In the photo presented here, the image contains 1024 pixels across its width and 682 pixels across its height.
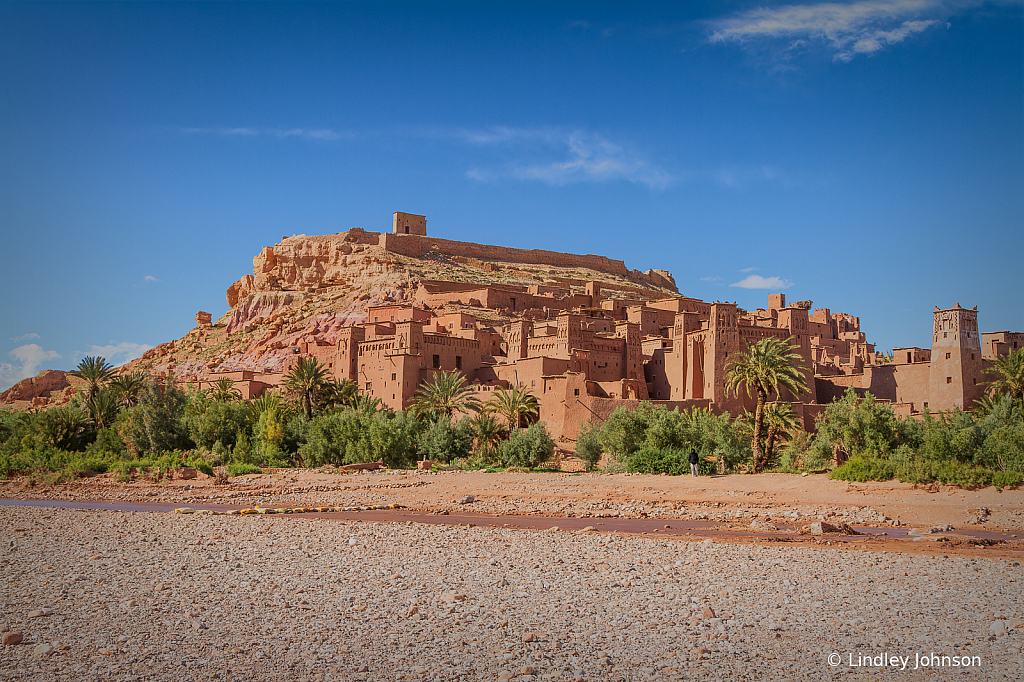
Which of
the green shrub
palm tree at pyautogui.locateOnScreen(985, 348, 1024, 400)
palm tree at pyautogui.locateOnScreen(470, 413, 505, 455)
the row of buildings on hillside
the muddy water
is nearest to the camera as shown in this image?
the muddy water

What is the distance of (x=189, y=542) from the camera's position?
14.0m

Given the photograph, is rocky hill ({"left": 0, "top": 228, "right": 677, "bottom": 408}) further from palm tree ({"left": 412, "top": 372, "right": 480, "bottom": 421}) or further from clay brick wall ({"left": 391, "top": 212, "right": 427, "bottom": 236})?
palm tree ({"left": 412, "top": 372, "right": 480, "bottom": 421})

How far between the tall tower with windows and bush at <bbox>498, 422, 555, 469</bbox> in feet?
53.6

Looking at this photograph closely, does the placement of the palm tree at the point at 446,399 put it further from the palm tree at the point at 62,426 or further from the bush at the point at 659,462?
the palm tree at the point at 62,426

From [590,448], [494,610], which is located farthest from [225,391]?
[494,610]

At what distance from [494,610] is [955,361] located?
3010cm

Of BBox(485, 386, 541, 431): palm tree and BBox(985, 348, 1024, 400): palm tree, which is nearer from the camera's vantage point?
BBox(985, 348, 1024, 400): palm tree

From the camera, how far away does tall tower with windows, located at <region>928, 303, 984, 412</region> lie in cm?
3269

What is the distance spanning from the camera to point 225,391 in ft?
155

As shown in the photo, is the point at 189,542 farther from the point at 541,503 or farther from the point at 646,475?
the point at 646,475

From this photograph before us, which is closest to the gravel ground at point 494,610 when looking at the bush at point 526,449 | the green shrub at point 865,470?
the green shrub at point 865,470

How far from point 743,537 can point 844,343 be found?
→ 146 ft

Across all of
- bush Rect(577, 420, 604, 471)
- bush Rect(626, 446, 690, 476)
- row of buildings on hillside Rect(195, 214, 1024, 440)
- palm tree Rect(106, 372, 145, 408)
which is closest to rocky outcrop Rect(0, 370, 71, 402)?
row of buildings on hillside Rect(195, 214, 1024, 440)

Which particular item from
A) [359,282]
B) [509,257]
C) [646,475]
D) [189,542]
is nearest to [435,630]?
[189,542]
